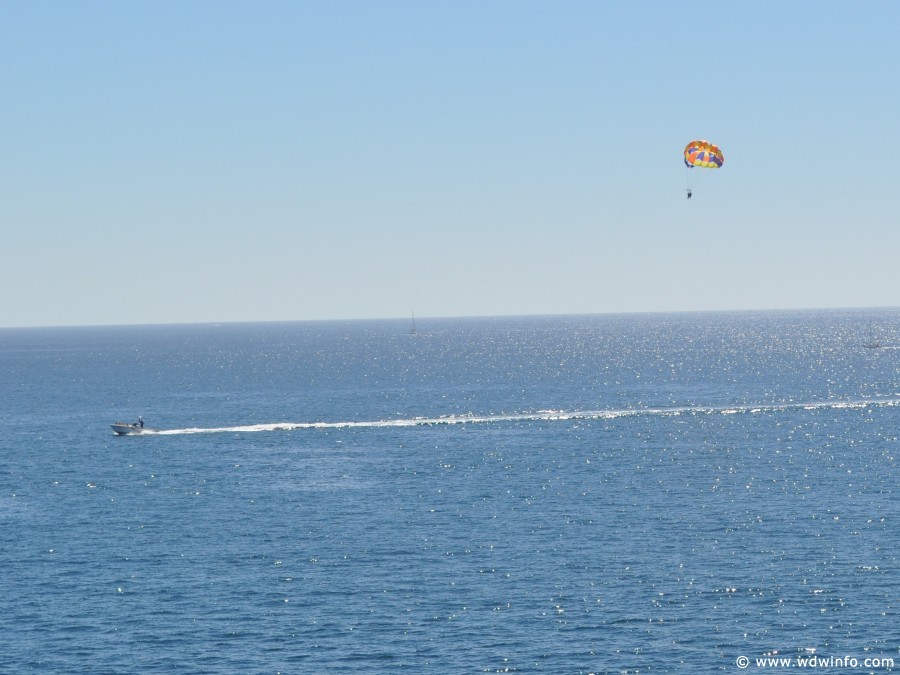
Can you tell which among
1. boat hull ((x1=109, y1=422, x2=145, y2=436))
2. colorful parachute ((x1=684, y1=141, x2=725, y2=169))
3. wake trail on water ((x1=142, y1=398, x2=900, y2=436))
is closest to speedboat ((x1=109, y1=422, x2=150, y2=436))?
boat hull ((x1=109, y1=422, x2=145, y2=436))

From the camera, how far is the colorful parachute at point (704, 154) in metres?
127

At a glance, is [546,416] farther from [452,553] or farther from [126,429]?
[452,553]

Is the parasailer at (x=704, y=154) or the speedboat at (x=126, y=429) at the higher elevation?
the parasailer at (x=704, y=154)

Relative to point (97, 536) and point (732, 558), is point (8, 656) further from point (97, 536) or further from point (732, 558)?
point (732, 558)

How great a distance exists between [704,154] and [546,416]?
65331mm

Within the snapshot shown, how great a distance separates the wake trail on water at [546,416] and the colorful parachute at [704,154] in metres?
60.6

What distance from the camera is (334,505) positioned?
10775 centimetres

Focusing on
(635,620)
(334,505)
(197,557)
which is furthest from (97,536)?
(635,620)

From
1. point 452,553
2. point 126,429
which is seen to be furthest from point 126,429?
point 452,553

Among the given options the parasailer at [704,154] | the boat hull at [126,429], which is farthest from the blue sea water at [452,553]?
the parasailer at [704,154]

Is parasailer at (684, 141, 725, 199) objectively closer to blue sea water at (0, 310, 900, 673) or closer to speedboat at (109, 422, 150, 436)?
blue sea water at (0, 310, 900, 673)

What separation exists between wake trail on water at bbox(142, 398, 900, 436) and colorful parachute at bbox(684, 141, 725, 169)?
60.6m

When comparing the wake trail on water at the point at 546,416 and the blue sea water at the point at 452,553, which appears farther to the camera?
the wake trail on water at the point at 546,416

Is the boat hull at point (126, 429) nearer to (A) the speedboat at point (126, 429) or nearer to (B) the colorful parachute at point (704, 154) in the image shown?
(A) the speedboat at point (126, 429)
